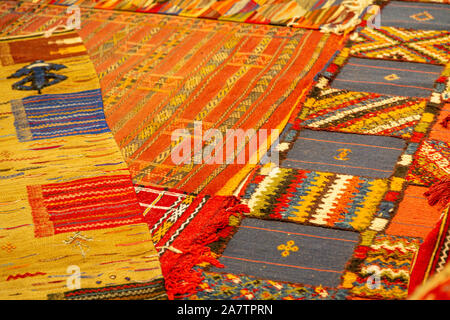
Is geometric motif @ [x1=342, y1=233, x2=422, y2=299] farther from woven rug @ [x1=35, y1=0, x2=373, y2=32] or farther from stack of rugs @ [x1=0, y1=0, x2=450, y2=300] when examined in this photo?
woven rug @ [x1=35, y1=0, x2=373, y2=32]

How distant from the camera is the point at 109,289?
1.96m

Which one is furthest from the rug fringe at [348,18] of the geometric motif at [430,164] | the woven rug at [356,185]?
the geometric motif at [430,164]

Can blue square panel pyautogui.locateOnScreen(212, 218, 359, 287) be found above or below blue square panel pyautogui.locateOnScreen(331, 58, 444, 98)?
below

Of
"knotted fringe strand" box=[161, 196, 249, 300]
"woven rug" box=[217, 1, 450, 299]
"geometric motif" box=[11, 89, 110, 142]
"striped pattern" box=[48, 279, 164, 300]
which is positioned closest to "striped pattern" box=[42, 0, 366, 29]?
"woven rug" box=[217, 1, 450, 299]

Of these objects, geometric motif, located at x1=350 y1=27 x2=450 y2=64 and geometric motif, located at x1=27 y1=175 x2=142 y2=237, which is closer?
geometric motif, located at x1=27 y1=175 x2=142 y2=237

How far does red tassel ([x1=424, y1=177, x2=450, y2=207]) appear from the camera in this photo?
7.22 ft

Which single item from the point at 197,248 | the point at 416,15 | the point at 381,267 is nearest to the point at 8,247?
the point at 197,248

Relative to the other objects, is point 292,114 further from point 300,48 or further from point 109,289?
point 109,289

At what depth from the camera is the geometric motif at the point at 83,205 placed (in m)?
2.23

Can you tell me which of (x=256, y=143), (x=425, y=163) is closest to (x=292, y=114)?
(x=256, y=143)

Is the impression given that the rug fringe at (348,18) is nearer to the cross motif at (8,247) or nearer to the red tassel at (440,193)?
the red tassel at (440,193)

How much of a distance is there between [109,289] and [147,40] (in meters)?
1.91

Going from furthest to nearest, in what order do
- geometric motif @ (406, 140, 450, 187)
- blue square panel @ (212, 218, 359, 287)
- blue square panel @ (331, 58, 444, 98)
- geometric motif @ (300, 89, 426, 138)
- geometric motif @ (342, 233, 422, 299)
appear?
blue square panel @ (331, 58, 444, 98) < geometric motif @ (300, 89, 426, 138) < geometric motif @ (406, 140, 450, 187) < blue square panel @ (212, 218, 359, 287) < geometric motif @ (342, 233, 422, 299)

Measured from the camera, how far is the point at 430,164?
243cm
